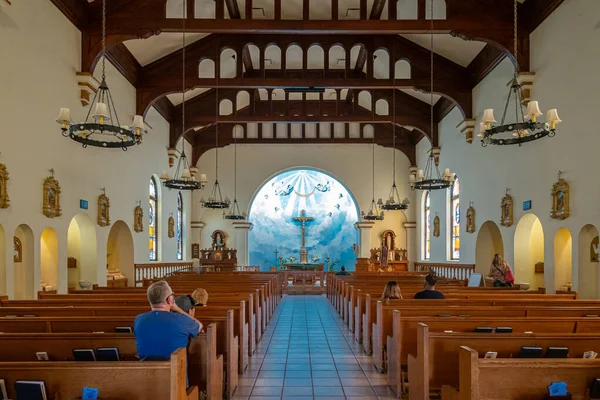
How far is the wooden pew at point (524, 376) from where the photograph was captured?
11.5 ft

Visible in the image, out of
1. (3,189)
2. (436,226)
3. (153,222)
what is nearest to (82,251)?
(3,189)

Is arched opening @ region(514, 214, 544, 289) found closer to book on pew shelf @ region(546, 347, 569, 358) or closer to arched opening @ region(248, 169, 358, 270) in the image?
book on pew shelf @ region(546, 347, 569, 358)

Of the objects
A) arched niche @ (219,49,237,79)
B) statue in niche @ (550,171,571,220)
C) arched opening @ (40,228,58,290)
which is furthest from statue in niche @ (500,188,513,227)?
arched opening @ (40,228,58,290)

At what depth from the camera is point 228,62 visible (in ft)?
56.8

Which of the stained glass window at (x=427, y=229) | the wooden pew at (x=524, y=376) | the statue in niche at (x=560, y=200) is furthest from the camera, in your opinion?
the stained glass window at (x=427, y=229)

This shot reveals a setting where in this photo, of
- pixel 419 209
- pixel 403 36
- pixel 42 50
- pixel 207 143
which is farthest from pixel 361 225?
pixel 42 50

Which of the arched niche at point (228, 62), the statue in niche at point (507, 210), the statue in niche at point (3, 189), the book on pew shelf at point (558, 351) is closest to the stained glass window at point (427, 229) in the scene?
the statue in niche at point (507, 210)

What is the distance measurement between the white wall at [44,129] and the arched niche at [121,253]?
1184 mm

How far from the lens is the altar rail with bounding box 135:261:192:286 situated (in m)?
16.1

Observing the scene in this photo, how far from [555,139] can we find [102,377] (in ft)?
32.0

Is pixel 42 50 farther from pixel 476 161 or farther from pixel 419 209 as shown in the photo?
pixel 419 209

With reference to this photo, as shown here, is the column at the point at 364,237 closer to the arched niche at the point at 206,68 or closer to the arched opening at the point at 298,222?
the arched opening at the point at 298,222

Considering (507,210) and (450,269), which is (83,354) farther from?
(450,269)

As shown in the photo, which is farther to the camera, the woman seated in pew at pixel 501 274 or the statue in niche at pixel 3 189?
the woman seated in pew at pixel 501 274
